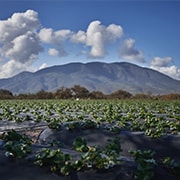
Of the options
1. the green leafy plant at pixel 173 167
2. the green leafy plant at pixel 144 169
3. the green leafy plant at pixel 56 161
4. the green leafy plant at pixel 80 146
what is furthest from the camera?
the green leafy plant at pixel 80 146

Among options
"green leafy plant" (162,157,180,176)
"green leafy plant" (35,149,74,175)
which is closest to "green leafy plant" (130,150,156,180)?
"green leafy plant" (162,157,180,176)

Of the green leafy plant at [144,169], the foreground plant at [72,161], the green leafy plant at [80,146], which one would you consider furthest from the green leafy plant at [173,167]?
the green leafy plant at [80,146]

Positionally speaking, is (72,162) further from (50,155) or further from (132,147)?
(132,147)

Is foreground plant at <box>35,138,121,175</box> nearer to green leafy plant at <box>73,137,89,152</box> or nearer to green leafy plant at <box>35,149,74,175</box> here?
green leafy plant at <box>35,149,74,175</box>

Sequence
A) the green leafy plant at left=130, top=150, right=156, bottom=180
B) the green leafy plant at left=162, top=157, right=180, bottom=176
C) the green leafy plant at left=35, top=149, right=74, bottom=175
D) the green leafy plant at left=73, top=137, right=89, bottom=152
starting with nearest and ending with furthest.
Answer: the green leafy plant at left=130, top=150, right=156, bottom=180 → the green leafy plant at left=35, top=149, right=74, bottom=175 → the green leafy plant at left=162, top=157, right=180, bottom=176 → the green leafy plant at left=73, top=137, right=89, bottom=152

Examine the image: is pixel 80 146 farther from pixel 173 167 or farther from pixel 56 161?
pixel 173 167

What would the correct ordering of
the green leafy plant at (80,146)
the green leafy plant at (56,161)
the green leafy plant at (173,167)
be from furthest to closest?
1. the green leafy plant at (80,146)
2. the green leafy plant at (173,167)
3. the green leafy plant at (56,161)

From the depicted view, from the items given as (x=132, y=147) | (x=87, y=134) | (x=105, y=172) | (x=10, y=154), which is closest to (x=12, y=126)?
(x=87, y=134)

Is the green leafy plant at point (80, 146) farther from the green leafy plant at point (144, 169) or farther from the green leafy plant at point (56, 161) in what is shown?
the green leafy plant at point (144, 169)

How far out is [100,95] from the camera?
3550 cm

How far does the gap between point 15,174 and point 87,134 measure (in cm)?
324

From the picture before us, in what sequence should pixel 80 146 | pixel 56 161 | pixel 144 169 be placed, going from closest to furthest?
pixel 144 169
pixel 56 161
pixel 80 146

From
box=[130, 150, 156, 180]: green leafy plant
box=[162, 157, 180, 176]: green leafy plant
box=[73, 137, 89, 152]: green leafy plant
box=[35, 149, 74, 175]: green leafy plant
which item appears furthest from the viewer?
box=[73, 137, 89, 152]: green leafy plant

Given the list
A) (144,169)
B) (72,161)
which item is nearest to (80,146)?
(72,161)
